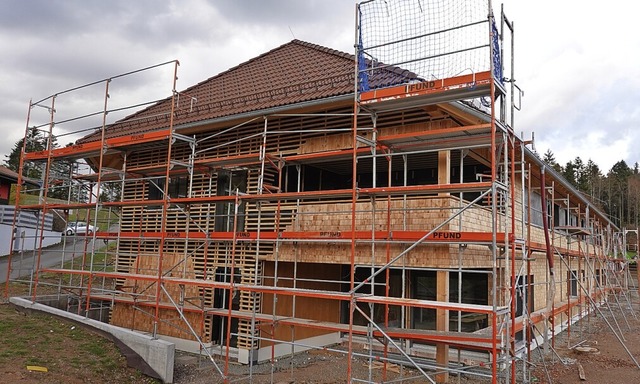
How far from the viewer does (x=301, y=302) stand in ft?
42.6

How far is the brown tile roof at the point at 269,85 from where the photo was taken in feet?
38.9

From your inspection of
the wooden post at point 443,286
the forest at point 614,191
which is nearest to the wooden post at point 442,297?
the wooden post at point 443,286

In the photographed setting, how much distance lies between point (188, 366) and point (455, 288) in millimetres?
6729

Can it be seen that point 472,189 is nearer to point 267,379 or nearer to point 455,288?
point 455,288

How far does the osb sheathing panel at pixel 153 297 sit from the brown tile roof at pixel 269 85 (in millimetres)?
4205

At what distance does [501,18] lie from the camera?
8.03 metres

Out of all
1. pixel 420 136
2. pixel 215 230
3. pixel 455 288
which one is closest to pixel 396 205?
pixel 420 136

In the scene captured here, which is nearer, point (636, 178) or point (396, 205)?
point (396, 205)

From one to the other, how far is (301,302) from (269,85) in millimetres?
6526

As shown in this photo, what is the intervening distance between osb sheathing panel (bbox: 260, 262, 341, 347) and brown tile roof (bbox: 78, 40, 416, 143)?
4.44 meters

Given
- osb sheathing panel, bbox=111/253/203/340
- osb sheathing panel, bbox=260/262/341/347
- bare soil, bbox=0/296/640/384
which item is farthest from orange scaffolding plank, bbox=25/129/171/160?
bare soil, bbox=0/296/640/384

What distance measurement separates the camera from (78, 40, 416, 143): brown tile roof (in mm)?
11844

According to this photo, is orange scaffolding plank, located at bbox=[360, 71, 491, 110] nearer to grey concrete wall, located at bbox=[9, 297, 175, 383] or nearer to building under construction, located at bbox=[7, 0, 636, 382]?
building under construction, located at bbox=[7, 0, 636, 382]

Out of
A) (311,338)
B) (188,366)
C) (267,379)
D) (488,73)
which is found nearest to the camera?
(488,73)
